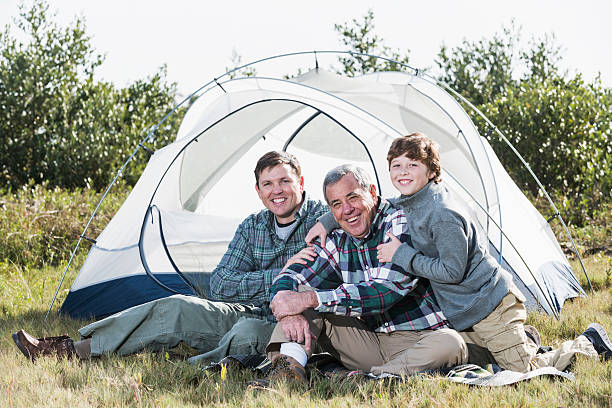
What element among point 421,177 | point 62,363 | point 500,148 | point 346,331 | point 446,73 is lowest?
point 62,363

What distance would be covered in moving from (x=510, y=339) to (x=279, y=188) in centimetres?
130

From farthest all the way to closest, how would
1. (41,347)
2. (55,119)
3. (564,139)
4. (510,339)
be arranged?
(55,119), (564,139), (41,347), (510,339)

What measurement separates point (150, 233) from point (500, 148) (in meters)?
4.93

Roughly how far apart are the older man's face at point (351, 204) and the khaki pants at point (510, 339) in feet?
2.01

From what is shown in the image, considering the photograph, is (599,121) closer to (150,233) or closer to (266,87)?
(266,87)

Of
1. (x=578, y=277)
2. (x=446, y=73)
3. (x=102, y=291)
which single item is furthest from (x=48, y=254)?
(x=446, y=73)

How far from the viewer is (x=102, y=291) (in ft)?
12.7

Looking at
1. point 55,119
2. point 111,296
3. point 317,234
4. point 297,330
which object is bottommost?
point 111,296

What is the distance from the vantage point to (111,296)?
3.85 m

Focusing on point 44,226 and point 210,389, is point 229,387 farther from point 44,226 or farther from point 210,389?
point 44,226

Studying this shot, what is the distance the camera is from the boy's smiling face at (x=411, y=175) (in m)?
2.50

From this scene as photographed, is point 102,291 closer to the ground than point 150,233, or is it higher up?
closer to the ground

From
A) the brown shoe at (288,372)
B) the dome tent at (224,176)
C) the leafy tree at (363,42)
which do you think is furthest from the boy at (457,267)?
the leafy tree at (363,42)

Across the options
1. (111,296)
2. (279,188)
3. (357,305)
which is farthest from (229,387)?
(111,296)
